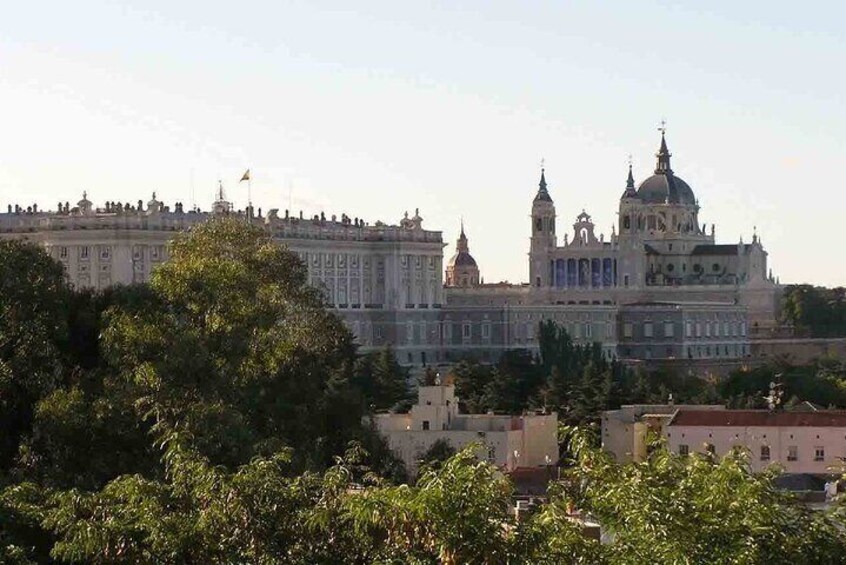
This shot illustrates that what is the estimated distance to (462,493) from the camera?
25.2 m

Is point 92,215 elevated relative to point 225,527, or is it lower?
elevated

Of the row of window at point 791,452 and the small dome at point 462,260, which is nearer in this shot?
the row of window at point 791,452

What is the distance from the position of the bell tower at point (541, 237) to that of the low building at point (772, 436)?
282ft

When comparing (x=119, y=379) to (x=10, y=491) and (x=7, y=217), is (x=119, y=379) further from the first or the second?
(x=7, y=217)

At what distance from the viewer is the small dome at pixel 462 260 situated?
157375 millimetres

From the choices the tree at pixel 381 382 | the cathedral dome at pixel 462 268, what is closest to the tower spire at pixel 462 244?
the cathedral dome at pixel 462 268

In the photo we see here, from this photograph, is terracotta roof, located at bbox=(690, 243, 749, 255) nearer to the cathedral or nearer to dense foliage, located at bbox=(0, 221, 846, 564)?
the cathedral

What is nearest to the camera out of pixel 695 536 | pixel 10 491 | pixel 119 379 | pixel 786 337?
pixel 695 536

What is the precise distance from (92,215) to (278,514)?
80.4m

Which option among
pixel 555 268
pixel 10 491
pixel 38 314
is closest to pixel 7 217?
pixel 555 268

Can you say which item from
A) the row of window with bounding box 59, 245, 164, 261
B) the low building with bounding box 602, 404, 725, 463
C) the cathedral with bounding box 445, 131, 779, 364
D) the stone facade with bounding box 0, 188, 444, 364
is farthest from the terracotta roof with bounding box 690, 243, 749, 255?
the low building with bounding box 602, 404, 725, 463

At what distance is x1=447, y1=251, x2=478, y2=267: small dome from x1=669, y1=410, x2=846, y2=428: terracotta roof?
324 feet

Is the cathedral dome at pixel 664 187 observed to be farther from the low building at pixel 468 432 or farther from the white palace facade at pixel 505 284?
the low building at pixel 468 432

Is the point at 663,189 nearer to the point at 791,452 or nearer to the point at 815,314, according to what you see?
the point at 815,314
